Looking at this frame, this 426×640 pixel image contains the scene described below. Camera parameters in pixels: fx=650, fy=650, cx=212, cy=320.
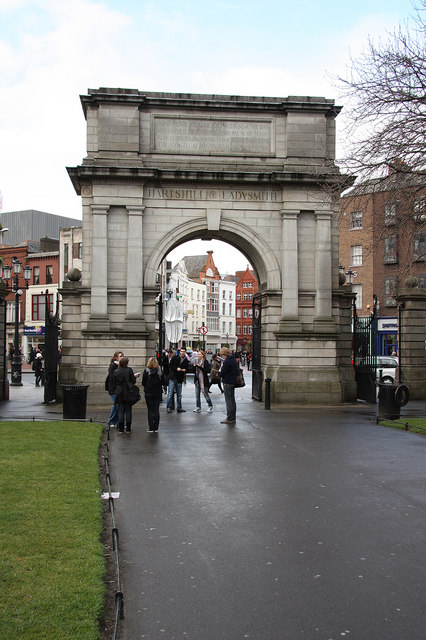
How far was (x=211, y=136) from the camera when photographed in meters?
21.8

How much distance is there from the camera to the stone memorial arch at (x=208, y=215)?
21.1 meters

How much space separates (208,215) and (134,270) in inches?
121

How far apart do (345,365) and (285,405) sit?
3025 mm

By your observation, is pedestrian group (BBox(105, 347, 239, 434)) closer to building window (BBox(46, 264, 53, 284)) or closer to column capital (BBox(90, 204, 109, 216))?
column capital (BBox(90, 204, 109, 216))

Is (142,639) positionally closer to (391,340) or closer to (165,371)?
(165,371)

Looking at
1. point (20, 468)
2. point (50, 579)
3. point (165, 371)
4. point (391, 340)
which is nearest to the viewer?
point (50, 579)

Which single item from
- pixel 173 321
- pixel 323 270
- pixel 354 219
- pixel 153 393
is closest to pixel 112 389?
pixel 153 393

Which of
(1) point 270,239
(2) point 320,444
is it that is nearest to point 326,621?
(2) point 320,444

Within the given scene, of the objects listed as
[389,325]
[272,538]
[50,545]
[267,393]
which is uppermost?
[389,325]

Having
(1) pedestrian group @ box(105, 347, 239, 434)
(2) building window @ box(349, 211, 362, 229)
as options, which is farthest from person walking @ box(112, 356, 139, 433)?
(2) building window @ box(349, 211, 362, 229)

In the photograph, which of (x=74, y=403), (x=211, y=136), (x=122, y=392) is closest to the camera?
(x=122, y=392)

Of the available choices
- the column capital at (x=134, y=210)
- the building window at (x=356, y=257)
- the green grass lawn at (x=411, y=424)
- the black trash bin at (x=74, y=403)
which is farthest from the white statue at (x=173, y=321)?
the building window at (x=356, y=257)

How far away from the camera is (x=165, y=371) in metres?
19.8

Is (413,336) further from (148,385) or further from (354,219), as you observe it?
(148,385)
